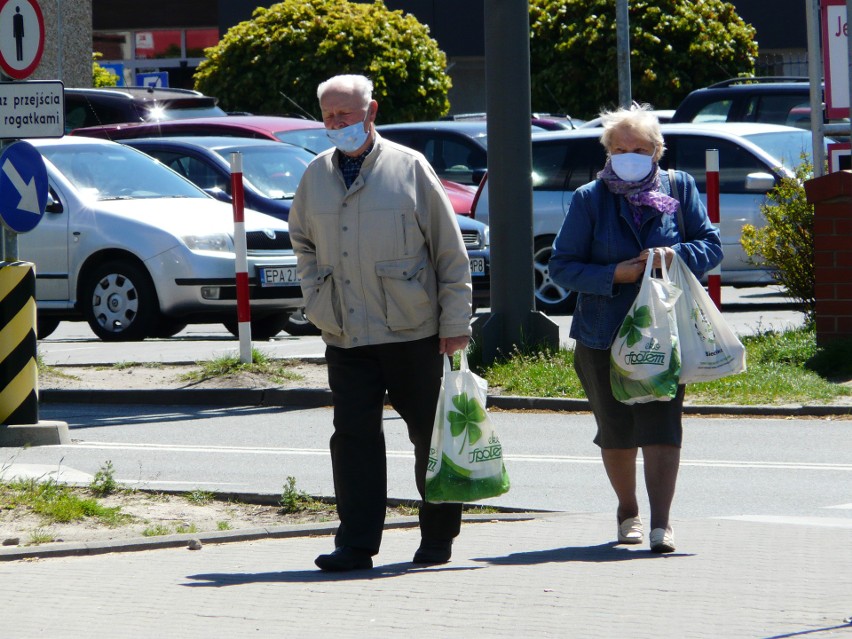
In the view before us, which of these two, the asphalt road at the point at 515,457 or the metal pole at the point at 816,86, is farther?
the metal pole at the point at 816,86

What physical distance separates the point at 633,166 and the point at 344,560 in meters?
1.75

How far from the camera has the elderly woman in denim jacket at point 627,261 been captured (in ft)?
20.8

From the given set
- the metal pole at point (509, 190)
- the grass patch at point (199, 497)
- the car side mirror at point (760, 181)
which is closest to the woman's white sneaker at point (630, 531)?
the grass patch at point (199, 497)

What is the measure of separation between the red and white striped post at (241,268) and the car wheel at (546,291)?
15.6 ft

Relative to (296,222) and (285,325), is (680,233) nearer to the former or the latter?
(296,222)

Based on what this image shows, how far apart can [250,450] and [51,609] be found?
403 centimetres

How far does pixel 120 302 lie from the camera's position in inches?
559

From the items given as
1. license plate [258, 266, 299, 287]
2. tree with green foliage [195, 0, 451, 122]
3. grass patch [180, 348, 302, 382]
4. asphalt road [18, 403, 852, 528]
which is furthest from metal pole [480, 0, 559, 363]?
tree with green foliage [195, 0, 451, 122]

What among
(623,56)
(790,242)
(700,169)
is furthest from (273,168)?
(623,56)

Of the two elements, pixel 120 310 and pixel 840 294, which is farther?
pixel 120 310

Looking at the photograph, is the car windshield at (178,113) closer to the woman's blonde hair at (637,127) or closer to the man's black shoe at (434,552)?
the woman's blonde hair at (637,127)

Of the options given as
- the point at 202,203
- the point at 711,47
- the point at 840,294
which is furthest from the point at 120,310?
the point at 711,47

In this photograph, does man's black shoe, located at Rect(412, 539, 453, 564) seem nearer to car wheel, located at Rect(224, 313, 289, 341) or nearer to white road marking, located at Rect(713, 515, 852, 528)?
white road marking, located at Rect(713, 515, 852, 528)

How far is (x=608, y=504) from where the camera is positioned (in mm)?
7727
